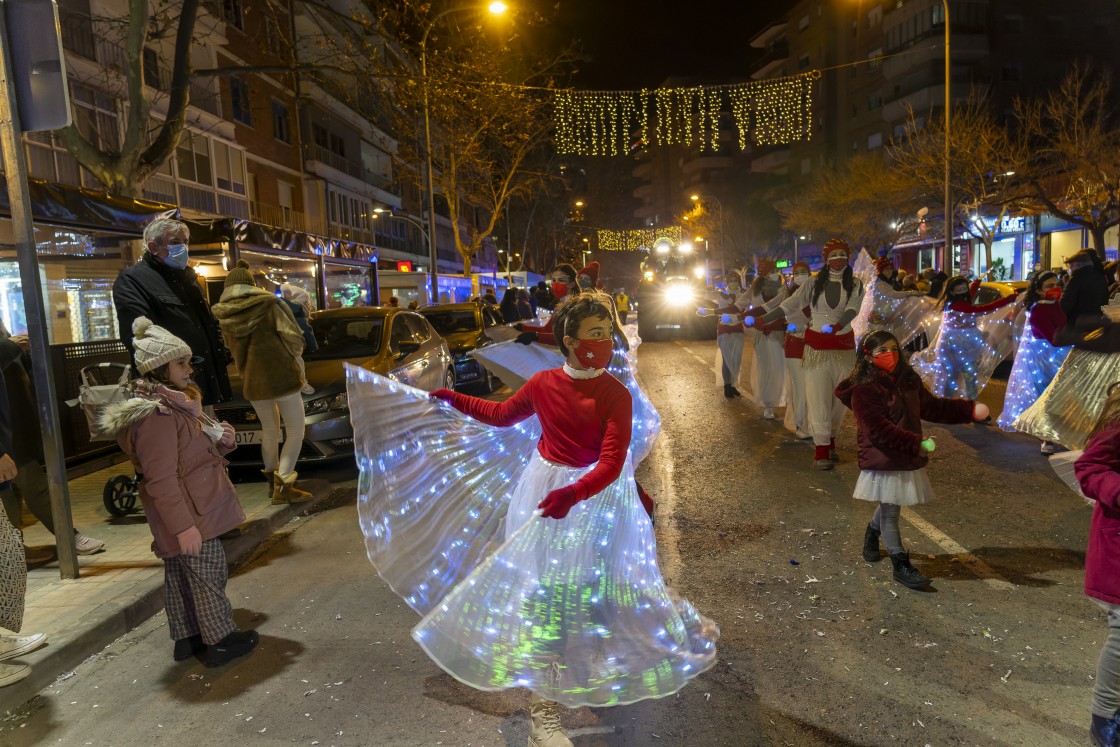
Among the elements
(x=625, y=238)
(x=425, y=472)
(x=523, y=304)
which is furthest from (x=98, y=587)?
(x=625, y=238)

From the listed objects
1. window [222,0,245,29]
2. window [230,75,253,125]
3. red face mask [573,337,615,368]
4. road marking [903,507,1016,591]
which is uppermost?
window [222,0,245,29]

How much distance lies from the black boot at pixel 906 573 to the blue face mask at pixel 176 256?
4.84 meters

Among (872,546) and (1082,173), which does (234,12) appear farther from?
(872,546)

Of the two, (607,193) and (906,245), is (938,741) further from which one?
(607,193)

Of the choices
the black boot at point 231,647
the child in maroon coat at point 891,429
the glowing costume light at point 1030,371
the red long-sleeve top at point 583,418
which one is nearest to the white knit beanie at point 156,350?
the black boot at point 231,647

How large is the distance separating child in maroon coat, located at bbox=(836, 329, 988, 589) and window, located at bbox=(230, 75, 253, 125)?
2590 centimetres

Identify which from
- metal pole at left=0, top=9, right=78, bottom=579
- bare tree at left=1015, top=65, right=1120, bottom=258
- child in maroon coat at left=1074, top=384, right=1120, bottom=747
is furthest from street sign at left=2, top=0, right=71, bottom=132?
bare tree at left=1015, top=65, right=1120, bottom=258

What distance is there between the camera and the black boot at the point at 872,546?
4.80 m

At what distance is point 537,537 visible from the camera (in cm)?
277

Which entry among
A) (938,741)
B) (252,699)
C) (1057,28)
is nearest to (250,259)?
(252,699)

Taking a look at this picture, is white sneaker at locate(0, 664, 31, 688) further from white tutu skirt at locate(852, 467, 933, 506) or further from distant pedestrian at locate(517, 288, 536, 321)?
distant pedestrian at locate(517, 288, 536, 321)

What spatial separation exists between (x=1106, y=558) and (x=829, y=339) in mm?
4747

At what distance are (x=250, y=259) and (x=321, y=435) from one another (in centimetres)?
680

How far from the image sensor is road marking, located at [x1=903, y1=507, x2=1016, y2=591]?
4.42 meters
